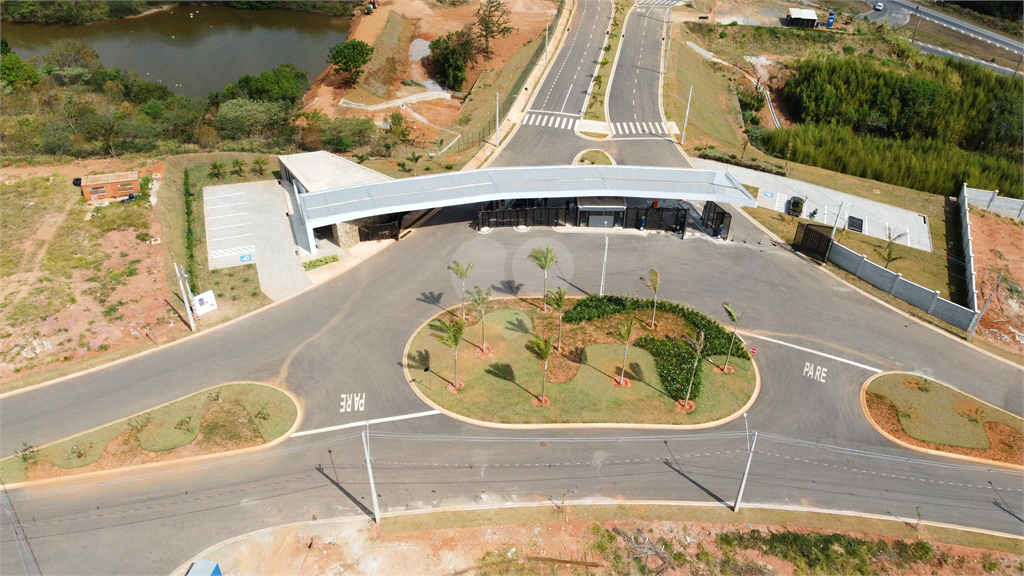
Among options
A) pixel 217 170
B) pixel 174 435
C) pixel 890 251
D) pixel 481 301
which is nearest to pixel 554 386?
pixel 481 301

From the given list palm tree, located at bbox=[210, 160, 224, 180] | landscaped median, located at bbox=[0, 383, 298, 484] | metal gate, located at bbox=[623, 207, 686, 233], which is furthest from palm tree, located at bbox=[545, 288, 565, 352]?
palm tree, located at bbox=[210, 160, 224, 180]

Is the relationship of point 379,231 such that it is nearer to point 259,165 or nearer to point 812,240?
point 259,165

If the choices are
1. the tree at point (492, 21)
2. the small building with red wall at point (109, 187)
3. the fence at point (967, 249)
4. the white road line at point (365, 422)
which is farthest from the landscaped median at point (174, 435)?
the tree at point (492, 21)

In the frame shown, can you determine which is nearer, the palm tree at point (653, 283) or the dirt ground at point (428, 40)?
the palm tree at point (653, 283)

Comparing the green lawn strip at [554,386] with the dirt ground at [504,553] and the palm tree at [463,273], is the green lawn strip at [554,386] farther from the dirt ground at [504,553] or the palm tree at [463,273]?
the dirt ground at [504,553]

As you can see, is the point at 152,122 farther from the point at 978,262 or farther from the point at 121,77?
the point at 978,262

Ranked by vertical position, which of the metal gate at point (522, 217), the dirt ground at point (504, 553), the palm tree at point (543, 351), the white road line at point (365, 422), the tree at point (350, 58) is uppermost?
the tree at point (350, 58)
